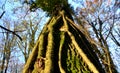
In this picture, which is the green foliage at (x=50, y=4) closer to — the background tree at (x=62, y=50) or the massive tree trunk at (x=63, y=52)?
the background tree at (x=62, y=50)

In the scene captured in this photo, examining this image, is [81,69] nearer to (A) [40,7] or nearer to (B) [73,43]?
(B) [73,43]

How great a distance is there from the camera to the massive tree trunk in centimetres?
448

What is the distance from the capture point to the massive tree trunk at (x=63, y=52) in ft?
14.7

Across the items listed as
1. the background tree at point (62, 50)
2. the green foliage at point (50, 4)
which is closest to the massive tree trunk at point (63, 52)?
the background tree at point (62, 50)

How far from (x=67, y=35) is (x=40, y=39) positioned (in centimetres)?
48

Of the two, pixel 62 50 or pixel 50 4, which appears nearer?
pixel 62 50

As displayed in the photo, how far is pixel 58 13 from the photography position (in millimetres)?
5527

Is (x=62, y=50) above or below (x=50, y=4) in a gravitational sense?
below

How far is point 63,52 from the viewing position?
4.71 meters

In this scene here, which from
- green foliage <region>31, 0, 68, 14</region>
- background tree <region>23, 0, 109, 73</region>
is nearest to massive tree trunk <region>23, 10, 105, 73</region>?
background tree <region>23, 0, 109, 73</region>

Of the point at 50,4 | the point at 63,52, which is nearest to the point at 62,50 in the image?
the point at 63,52

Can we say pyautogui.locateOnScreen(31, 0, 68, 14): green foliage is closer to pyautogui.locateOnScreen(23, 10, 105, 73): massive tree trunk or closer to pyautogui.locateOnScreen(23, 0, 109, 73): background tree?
pyautogui.locateOnScreen(23, 0, 109, 73): background tree

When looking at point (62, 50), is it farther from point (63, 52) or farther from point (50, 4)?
point (50, 4)

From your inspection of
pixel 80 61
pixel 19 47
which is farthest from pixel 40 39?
pixel 19 47
